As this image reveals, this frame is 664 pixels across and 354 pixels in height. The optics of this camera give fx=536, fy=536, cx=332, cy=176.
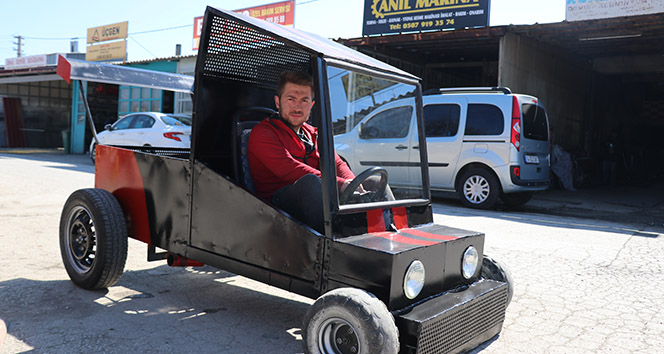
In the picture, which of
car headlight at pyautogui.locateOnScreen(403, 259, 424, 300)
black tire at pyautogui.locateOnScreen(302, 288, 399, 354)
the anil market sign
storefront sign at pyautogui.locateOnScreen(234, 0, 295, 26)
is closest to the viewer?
black tire at pyautogui.locateOnScreen(302, 288, 399, 354)

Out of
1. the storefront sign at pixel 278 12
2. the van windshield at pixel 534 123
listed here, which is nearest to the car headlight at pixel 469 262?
the van windshield at pixel 534 123

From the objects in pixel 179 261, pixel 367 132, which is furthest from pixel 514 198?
pixel 179 261

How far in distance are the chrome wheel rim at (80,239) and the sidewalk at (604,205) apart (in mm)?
7939

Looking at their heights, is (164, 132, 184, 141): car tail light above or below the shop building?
below

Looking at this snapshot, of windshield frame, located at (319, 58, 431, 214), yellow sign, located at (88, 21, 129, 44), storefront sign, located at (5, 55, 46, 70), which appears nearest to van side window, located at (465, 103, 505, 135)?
windshield frame, located at (319, 58, 431, 214)

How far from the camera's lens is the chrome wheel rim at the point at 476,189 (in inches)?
362

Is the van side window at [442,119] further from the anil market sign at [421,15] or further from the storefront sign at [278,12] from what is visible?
the storefront sign at [278,12]

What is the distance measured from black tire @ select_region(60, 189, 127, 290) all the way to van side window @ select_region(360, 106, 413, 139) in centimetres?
172

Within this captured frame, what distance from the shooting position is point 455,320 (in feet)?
8.32

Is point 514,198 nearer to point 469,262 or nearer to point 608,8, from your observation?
point 608,8

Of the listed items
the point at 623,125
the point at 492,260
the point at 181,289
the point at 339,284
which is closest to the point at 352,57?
the point at 339,284

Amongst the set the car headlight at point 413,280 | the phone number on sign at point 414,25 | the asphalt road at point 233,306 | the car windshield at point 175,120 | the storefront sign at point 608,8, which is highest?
the phone number on sign at point 414,25

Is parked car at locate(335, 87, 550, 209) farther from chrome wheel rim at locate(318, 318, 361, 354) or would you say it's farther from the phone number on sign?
chrome wheel rim at locate(318, 318, 361, 354)

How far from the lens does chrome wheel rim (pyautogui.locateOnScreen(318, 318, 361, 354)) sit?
2.41 m
